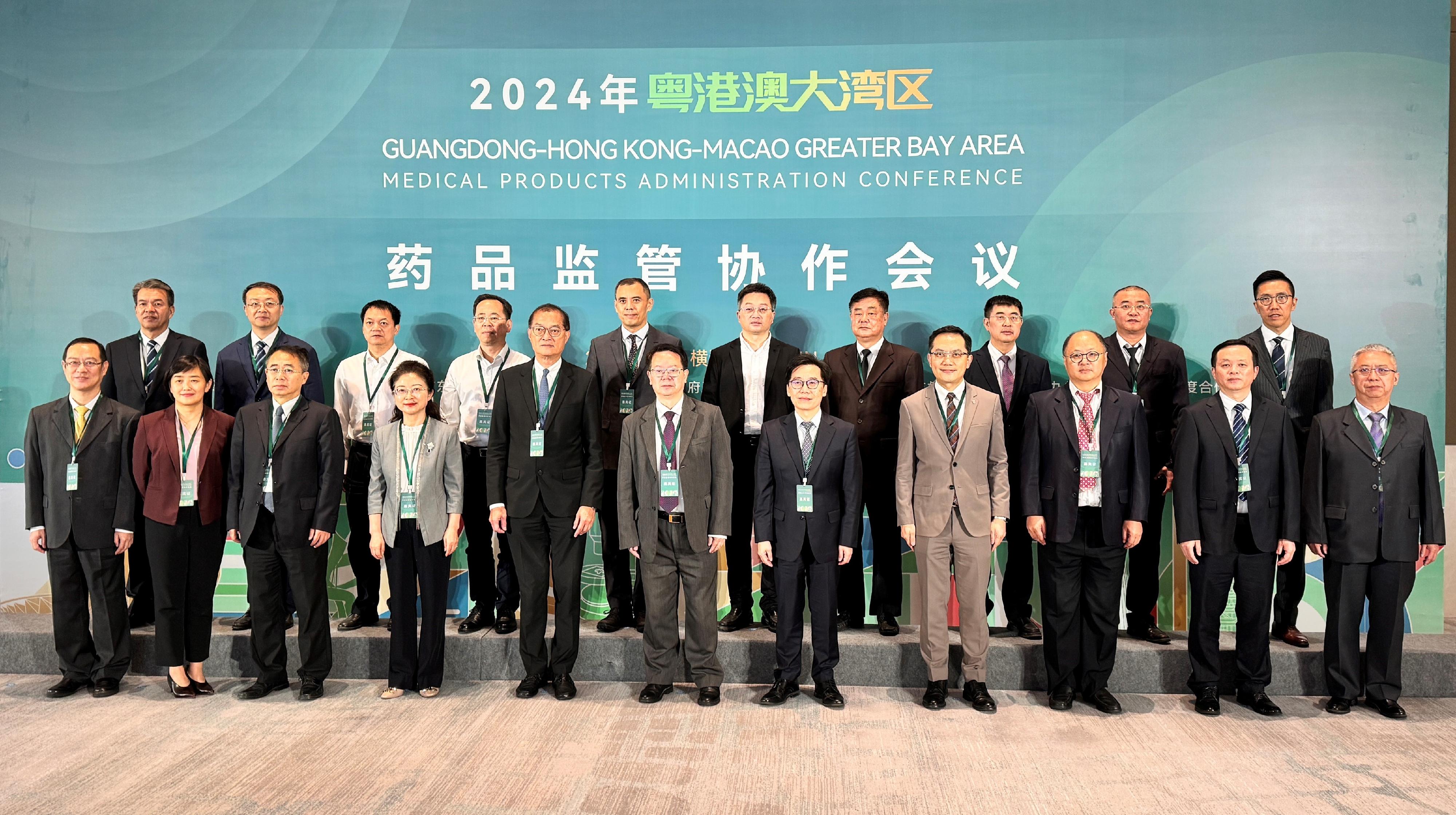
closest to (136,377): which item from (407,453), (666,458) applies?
(407,453)

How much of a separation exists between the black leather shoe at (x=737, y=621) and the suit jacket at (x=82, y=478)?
111 inches

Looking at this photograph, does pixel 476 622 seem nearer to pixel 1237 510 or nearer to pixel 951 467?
pixel 951 467

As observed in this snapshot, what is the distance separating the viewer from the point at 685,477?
12.5 ft

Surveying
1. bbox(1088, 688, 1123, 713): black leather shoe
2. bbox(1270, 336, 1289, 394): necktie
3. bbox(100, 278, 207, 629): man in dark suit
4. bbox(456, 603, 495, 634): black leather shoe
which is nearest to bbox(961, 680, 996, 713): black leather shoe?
bbox(1088, 688, 1123, 713): black leather shoe

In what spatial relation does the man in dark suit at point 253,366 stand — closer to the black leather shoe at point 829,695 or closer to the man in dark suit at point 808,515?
the man in dark suit at point 808,515

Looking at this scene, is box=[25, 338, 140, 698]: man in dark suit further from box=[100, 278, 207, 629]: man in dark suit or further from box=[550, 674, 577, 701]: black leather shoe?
box=[550, 674, 577, 701]: black leather shoe

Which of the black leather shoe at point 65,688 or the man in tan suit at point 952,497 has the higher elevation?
the man in tan suit at point 952,497

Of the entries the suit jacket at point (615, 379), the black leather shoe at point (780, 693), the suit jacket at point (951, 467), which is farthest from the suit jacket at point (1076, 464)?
the suit jacket at point (615, 379)

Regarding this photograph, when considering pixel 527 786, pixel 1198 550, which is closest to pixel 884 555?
pixel 1198 550

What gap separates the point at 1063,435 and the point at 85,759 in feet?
13.6

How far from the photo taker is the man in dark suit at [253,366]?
14.7 ft

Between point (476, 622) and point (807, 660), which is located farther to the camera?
point (476, 622)

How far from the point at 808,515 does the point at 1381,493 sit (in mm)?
2452

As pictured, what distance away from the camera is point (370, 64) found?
16.7 ft
